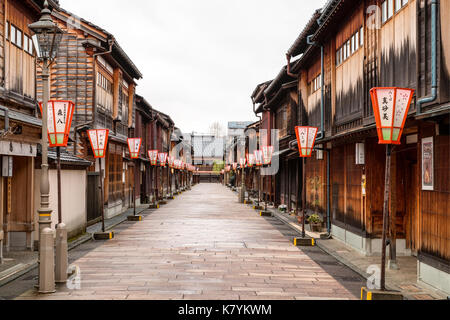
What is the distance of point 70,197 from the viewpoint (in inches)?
736

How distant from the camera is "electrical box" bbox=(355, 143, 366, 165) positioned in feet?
48.6

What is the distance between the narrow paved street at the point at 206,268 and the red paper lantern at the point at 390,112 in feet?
10.9

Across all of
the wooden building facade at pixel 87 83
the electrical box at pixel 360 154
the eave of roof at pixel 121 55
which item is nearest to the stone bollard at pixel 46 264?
the electrical box at pixel 360 154

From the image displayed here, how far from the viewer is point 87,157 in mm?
25125

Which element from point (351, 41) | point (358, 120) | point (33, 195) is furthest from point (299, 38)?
point (33, 195)

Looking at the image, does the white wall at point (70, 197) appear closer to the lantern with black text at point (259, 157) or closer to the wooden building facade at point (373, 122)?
the wooden building facade at point (373, 122)

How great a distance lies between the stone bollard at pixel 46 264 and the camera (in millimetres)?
9688

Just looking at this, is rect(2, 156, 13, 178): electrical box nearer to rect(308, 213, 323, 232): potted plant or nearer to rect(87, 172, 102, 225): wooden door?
rect(87, 172, 102, 225): wooden door

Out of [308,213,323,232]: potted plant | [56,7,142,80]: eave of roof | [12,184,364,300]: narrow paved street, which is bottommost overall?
[12,184,364,300]: narrow paved street

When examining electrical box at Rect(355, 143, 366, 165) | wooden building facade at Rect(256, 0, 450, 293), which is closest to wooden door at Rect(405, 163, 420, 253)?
wooden building facade at Rect(256, 0, 450, 293)

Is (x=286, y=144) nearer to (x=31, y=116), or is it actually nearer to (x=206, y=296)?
(x=31, y=116)

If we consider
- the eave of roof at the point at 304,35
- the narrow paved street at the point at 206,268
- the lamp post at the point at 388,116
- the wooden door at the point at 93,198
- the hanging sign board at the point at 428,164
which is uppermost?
the eave of roof at the point at 304,35

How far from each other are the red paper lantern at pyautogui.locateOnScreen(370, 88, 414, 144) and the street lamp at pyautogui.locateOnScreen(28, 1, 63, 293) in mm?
6766

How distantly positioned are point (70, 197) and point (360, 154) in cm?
1094
